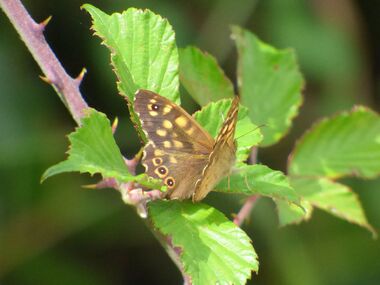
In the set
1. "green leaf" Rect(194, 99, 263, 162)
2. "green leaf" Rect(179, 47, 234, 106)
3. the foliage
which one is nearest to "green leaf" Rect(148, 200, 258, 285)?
the foliage

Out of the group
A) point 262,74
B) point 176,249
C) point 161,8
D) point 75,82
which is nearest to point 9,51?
point 161,8

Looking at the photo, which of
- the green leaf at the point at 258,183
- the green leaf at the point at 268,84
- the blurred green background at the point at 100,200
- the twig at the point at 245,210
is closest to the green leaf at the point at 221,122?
the green leaf at the point at 258,183

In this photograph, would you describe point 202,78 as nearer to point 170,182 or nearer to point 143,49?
point 143,49

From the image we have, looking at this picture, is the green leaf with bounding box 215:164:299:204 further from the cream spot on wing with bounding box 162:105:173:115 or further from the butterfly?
the cream spot on wing with bounding box 162:105:173:115

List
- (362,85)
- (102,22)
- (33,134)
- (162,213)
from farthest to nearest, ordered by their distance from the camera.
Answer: (362,85), (33,134), (102,22), (162,213)

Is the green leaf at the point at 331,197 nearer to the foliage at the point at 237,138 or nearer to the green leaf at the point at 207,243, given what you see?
the foliage at the point at 237,138

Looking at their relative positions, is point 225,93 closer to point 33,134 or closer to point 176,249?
point 176,249
